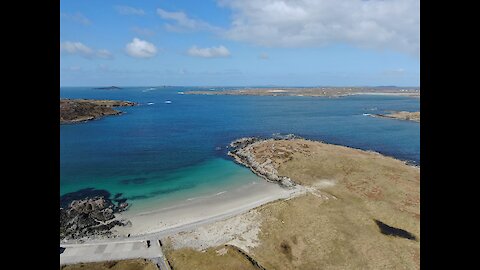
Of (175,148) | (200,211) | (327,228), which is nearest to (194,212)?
(200,211)

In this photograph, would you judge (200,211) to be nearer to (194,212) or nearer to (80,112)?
(194,212)

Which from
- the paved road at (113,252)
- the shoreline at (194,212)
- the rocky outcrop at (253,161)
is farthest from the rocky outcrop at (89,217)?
the rocky outcrop at (253,161)

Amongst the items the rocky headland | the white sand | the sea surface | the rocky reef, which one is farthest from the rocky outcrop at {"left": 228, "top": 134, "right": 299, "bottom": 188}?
the rocky reef

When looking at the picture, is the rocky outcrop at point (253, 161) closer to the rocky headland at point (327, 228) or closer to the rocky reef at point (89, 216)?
the rocky headland at point (327, 228)

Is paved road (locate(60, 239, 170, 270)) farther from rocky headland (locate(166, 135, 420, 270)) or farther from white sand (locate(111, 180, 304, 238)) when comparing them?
white sand (locate(111, 180, 304, 238))

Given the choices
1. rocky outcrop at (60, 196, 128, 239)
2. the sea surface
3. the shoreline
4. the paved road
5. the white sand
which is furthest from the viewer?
the sea surface
